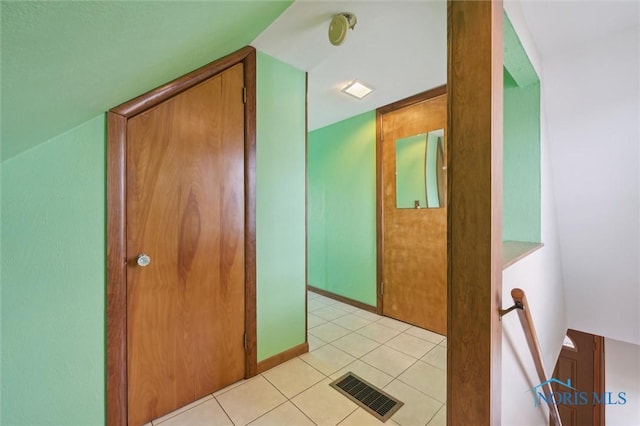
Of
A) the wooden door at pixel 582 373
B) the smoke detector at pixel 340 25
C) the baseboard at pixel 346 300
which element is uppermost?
the smoke detector at pixel 340 25

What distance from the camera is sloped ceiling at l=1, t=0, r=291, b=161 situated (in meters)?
0.55

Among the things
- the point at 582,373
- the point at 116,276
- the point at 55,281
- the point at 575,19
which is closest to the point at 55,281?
the point at 55,281

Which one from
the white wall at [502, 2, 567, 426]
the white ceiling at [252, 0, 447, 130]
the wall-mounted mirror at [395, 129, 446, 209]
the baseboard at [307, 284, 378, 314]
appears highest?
the white ceiling at [252, 0, 447, 130]

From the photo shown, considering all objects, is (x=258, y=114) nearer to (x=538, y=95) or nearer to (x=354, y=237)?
(x=354, y=237)

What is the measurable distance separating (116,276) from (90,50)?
1.05 meters

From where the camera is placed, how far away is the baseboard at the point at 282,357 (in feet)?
6.12

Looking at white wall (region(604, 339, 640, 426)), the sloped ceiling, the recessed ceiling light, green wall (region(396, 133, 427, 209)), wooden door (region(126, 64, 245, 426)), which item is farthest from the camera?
white wall (region(604, 339, 640, 426))

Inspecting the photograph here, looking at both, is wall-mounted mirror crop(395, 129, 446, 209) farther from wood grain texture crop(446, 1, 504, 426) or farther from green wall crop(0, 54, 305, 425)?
green wall crop(0, 54, 305, 425)

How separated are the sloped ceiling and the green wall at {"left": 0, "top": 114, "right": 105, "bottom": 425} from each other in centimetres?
10

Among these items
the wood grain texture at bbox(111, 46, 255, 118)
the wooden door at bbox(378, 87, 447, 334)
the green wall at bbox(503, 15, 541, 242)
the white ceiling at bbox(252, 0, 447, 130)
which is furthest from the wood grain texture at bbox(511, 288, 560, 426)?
the wood grain texture at bbox(111, 46, 255, 118)

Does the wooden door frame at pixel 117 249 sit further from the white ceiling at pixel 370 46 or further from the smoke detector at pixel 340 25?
the smoke detector at pixel 340 25

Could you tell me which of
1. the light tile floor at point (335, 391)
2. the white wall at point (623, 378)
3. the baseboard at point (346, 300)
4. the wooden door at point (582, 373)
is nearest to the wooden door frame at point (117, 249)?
the light tile floor at point (335, 391)

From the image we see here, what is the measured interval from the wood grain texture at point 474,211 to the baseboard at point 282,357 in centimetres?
126

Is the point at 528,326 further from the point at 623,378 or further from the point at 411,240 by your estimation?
the point at 623,378
